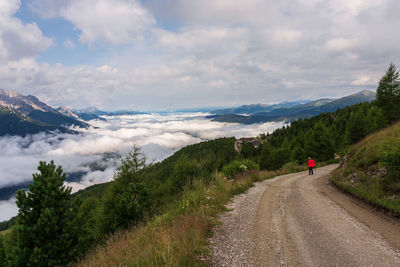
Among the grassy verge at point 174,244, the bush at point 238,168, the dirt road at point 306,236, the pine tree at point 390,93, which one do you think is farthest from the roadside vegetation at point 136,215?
the pine tree at point 390,93

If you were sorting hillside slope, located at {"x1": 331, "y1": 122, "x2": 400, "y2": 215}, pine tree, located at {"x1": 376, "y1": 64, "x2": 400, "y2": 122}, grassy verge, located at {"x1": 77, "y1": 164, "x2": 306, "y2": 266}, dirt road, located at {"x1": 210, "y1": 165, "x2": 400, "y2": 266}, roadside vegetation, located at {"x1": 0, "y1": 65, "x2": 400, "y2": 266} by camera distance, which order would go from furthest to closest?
pine tree, located at {"x1": 376, "y1": 64, "x2": 400, "y2": 122} < hillside slope, located at {"x1": 331, "y1": 122, "x2": 400, "y2": 215} < roadside vegetation, located at {"x1": 0, "y1": 65, "x2": 400, "y2": 266} < dirt road, located at {"x1": 210, "y1": 165, "x2": 400, "y2": 266} < grassy verge, located at {"x1": 77, "y1": 164, "x2": 306, "y2": 266}

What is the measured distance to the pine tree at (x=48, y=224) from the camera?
12.3m

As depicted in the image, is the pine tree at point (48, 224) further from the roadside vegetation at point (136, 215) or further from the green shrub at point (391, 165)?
the green shrub at point (391, 165)

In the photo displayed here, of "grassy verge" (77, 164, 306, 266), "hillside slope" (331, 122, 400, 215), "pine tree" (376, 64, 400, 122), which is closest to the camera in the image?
"grassy verge" (77, 164, 306, 266)

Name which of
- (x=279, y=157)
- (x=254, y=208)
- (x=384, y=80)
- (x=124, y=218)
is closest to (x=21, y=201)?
(x=124, y=218)

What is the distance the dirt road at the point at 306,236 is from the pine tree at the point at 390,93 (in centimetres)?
6203

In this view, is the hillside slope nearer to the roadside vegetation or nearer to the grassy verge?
the roadside vegetation

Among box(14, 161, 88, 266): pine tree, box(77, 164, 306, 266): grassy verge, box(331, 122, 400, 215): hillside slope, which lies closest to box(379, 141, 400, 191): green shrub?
box(331, 122, 400, 215): hillside slope

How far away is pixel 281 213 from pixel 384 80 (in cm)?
6587

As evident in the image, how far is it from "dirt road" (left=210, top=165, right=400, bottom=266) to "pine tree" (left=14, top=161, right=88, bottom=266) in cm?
1221

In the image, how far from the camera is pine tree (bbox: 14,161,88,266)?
12314mm

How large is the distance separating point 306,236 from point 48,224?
15666 mm

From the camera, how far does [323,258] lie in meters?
5.03

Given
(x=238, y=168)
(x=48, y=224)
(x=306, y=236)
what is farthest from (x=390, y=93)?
(x=48, y=224)
